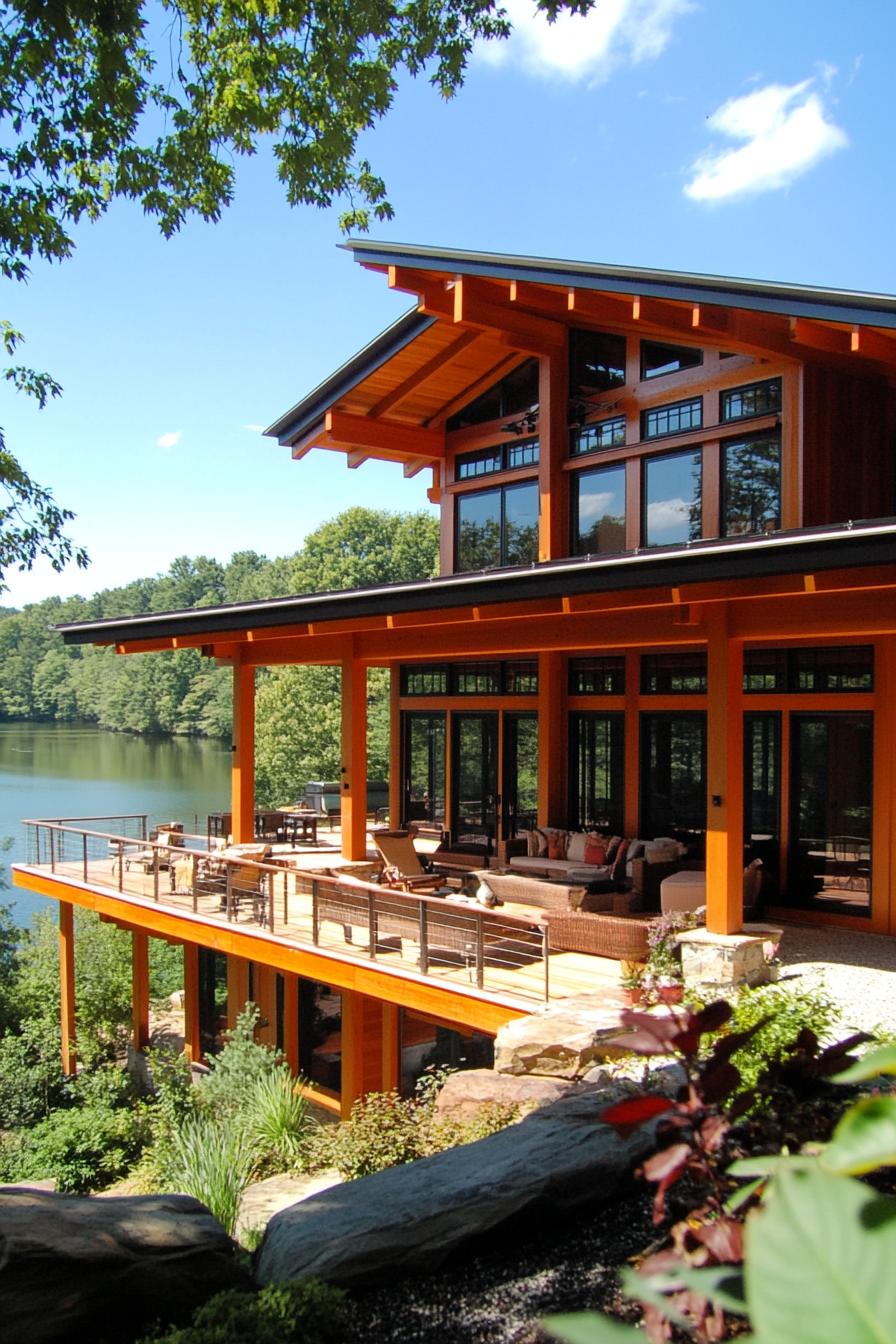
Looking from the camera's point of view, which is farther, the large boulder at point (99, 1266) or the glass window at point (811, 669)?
the glass window at point (811, 669)

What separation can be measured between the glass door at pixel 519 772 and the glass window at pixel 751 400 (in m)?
4.84

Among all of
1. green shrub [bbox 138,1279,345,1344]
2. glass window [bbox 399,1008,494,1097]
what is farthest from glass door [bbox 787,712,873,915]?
green shrub [bbox 138,1279,345,1344]

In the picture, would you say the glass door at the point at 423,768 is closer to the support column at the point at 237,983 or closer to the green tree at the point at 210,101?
the support column at the point at 237,983

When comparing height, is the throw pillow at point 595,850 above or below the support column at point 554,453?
below

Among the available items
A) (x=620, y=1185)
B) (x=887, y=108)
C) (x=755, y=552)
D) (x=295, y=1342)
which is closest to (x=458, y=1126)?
(x=620, y=1185)

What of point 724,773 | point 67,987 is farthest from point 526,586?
point 67,987

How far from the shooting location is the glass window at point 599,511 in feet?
43.2

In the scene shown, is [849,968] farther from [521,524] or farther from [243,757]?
[243,757]

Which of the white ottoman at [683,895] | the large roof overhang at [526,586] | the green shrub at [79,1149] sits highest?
the large roof overhang at [526,586]

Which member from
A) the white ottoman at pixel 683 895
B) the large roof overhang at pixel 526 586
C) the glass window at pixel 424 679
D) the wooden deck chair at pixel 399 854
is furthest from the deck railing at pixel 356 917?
the glass window at pixel 424 679

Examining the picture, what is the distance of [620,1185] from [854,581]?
4.96 meters

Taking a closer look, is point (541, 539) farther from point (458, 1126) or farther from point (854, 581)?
point (458, 1126)

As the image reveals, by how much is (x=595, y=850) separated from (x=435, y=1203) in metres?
8.48

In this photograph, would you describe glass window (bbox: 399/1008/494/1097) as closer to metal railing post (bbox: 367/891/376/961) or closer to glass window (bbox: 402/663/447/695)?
metal railing post (bbox: 367/891/376/961)
